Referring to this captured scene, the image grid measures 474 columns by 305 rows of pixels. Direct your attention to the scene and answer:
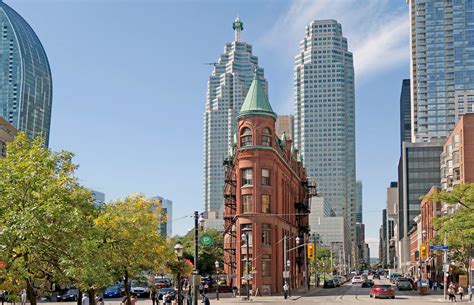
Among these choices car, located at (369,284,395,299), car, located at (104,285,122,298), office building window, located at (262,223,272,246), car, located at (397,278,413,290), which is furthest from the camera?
car, located at (397,278,413,290)

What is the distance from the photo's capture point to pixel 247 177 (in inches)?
3292

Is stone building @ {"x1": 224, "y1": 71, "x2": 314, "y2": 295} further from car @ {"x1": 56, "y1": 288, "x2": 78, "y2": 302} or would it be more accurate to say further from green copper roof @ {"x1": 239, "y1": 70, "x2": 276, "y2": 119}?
car @ {"x1": 56, "y1": 288, "x2": 78, "y2": 302}

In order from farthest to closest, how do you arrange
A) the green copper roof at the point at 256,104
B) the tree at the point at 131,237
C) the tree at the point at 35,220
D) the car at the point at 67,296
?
1. the green copper roof at the point at 256,104
2. the car at the point at 67,296
3. the tree at the point at 131,237
4. the tree at the point at 35,220

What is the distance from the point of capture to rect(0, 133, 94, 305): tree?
25578 millimetres

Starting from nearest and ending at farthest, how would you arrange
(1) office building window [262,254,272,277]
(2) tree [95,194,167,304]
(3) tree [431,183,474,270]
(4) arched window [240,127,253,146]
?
(2) tree [95,194,167,304] → (3) tree [431,183,474,270] → (4) arched window [240,127,253,146] → (1) office building window [262,254,272,277]

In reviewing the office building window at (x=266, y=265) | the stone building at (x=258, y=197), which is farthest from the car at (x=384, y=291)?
the office building window at (x=266, y=265)

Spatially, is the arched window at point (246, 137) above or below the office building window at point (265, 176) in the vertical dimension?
above

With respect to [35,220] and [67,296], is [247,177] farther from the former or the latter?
[35,220]

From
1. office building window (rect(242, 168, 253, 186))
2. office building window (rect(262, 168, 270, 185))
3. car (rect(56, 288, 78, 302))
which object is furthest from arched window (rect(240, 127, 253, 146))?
car (rect(56, 288, 78, 302))

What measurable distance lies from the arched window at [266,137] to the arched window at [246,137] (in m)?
1.67

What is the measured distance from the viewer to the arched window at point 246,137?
83.4 meters

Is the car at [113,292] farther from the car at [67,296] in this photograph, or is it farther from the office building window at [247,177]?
the office building window at [247,177]

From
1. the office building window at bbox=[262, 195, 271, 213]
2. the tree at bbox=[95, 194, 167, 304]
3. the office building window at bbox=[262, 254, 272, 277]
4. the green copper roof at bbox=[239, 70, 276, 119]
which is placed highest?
the green copper roof at bbox=[239, 70, 276, 119]

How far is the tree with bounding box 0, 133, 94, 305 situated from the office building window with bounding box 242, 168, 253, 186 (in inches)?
2122
